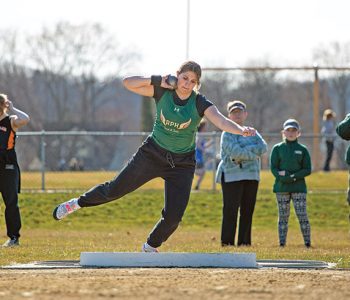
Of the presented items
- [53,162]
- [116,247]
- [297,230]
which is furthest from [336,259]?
[53,162]

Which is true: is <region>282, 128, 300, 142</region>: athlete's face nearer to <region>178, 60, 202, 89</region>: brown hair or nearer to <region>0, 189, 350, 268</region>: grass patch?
<region>0, 189, 350, 268</region>: grass patch

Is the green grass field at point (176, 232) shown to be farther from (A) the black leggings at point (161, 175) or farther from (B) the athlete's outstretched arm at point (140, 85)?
(B) the athlete's outstretched arm at point (140, 85)

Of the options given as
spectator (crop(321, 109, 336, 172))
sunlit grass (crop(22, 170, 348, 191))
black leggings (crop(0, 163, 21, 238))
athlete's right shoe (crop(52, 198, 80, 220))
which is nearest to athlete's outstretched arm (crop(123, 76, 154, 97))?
athlete's right shoe (crop(52, 198, 80, 220))

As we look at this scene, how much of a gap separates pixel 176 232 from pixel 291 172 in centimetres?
542

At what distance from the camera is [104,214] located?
2555 centimetres

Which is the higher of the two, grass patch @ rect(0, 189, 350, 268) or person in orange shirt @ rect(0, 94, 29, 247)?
person in orange shirt @ rect(0, 94, 29, 247)

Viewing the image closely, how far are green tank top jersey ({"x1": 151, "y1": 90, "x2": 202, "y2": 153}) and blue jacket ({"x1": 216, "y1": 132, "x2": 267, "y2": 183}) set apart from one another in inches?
160

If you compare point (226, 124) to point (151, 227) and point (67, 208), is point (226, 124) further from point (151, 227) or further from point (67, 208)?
point (151, 227)

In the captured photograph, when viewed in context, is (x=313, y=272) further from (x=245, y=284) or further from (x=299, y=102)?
(x=299, y=102)

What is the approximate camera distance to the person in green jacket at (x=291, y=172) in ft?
56.1

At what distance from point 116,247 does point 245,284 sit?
6257mm

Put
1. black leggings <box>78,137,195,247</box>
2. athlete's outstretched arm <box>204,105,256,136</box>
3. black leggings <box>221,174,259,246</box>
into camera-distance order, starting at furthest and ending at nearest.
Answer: black leggings <box>221,174,259,246</box> → black leggings <box>78,137,195,247</box> → athlete's outstretched arm <box>204,105,256,136</box>

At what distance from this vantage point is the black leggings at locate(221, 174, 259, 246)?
16828mm

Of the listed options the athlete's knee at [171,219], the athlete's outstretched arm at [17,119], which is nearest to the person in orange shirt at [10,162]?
the athlete's outstretched arm at [17,119]
